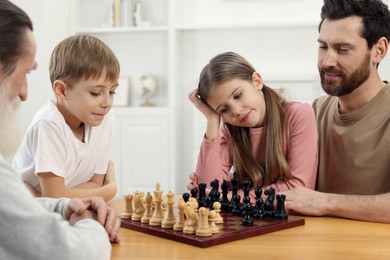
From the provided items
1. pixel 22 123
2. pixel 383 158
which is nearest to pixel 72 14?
pixel 22 123

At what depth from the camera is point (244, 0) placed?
572cm

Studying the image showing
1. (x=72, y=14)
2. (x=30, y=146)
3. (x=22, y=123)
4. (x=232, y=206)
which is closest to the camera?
(x=232, y=206)

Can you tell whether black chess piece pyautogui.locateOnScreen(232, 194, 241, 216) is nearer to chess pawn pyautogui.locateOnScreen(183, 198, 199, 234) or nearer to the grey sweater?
chess pawn pyautogui.locateOnScreen(183, 198, 199, 234)

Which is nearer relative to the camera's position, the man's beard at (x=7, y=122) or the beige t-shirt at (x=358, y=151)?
the man's beard at (x=7, y=122)

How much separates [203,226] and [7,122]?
60 centimetres

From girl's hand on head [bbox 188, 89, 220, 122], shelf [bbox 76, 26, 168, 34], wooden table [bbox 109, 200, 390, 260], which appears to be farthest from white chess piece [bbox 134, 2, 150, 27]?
wooden table [bbox 109, 200, 390, 260]

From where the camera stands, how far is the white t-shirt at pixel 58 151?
7.42 feet

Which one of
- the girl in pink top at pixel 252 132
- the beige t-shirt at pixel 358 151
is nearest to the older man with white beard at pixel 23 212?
the girl in pink top at pixel 252 132

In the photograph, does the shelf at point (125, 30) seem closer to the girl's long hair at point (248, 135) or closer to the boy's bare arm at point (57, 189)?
the girl's long hair at point (248, 135)

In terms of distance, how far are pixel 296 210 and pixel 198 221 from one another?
52cm

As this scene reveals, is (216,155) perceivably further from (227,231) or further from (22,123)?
(22,123)

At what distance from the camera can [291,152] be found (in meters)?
2.42

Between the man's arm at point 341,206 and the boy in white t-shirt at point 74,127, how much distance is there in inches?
31.5

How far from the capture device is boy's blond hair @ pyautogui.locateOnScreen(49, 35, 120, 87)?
2385 mm
